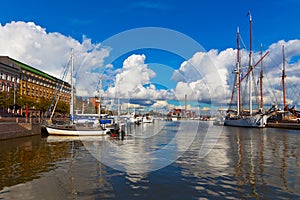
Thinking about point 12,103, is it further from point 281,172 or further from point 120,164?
point 281,172

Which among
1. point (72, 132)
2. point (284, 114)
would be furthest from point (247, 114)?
point (72, 132)

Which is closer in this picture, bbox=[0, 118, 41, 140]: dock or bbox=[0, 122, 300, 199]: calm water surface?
bbox=[0, 122, 300, 199]: calm water surface

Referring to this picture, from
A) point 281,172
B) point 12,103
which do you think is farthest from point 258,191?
point 12,103

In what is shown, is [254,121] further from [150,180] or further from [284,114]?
[150,180]

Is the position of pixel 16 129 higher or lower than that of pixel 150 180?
higher

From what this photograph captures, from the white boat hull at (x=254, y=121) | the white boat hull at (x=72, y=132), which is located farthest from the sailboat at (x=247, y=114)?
the white boat hull at (x=72, y=132)

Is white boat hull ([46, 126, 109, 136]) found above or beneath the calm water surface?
above

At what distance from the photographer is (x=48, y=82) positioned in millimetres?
147500

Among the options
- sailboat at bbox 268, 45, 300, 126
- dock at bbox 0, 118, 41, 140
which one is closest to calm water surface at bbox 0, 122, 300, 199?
dock at bbox 0, 118, 41, 140

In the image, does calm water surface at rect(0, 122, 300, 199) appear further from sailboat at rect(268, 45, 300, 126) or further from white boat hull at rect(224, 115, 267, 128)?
sailboat at rect(268, 45, 300, 126)

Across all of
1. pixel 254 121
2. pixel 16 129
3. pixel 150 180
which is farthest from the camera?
pixel 254 121

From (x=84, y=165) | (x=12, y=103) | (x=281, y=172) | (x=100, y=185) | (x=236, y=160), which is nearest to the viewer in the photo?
(x=100, y=185)

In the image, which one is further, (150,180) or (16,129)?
(16,129)

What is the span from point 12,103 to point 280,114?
10171 centimetres
